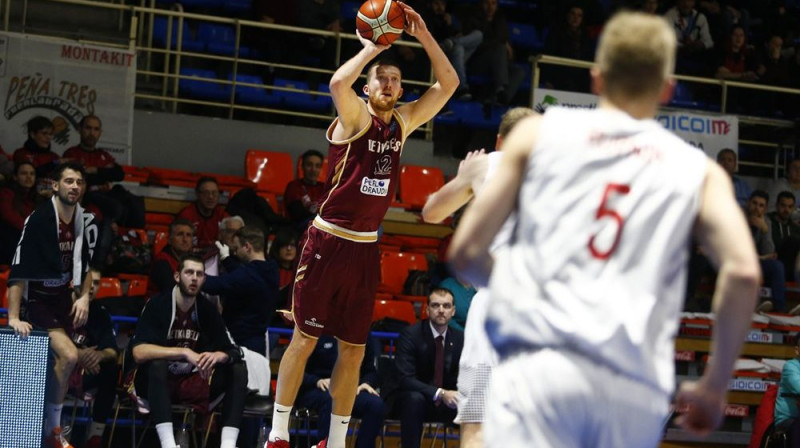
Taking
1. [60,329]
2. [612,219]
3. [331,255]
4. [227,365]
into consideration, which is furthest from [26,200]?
[612,219]

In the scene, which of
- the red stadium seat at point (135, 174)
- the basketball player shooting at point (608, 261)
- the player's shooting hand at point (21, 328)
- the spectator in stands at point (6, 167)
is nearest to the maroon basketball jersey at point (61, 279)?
the player's shooting hand at point (21, 328)

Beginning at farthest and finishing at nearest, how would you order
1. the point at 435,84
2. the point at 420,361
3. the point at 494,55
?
the point at 494,55
the point at 420,361
the point at 435,84

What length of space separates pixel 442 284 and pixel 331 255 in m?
3.94

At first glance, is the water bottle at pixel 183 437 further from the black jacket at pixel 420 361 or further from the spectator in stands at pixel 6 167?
the spectator in stands at pixel 6 167

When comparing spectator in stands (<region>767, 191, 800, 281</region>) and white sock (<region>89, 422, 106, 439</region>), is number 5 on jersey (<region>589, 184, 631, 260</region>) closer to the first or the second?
white sock (<region>89, 422, 106, 439</region>)

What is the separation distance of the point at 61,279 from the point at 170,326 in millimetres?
919

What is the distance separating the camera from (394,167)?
23.1ft

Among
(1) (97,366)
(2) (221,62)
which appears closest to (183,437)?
(1) (97,366)

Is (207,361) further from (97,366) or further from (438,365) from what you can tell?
(438,365)

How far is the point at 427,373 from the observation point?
9672mm

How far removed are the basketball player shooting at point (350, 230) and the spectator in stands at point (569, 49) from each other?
28.5ft

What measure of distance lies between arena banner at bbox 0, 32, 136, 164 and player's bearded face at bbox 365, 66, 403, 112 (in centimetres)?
662

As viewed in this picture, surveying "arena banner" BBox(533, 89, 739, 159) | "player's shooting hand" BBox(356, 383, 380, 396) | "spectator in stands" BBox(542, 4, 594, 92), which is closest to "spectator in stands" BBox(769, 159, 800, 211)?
"arena banner" BBox(533, 89, 739, 159)

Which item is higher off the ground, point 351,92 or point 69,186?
point 351,92
